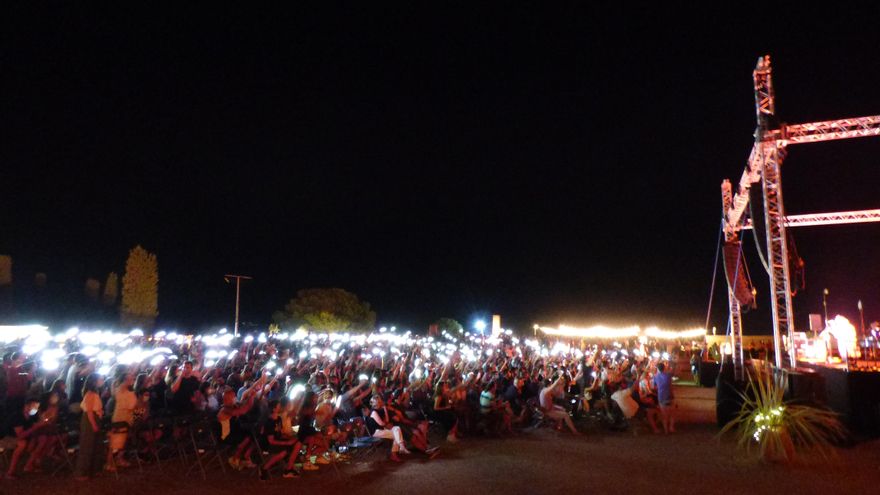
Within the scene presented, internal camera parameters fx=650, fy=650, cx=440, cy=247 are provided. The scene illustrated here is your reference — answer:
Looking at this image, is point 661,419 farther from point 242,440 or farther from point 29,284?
point 29,284

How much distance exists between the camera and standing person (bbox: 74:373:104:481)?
7703 millimetres

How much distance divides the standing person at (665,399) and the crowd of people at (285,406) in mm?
23

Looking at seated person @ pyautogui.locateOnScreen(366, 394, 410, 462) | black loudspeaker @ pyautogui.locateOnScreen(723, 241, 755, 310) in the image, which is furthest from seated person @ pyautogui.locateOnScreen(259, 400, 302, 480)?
black loudspeaker @ pyautogui.locateOnScreen(723, 241, 755, 310)

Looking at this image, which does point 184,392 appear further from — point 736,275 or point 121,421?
point 736,275

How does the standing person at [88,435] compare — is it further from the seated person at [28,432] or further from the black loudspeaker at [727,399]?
the black loudspeaker at [727,399]

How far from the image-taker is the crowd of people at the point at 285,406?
26.3ft

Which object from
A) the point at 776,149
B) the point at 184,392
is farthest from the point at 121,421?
the point at 776,149

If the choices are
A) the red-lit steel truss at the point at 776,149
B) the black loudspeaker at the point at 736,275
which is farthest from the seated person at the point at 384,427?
the black loudspeaker at the point at 736,275

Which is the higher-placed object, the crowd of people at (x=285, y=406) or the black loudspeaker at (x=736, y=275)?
the black loudspeaker at (x=736, y=275)

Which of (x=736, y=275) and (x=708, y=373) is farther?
(x=708, y=373)

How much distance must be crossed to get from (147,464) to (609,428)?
26.8ft

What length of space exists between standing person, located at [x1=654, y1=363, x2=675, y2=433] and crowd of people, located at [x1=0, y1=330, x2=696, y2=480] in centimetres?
2

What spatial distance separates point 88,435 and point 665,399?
9.72m

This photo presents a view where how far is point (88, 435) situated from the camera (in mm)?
7773
